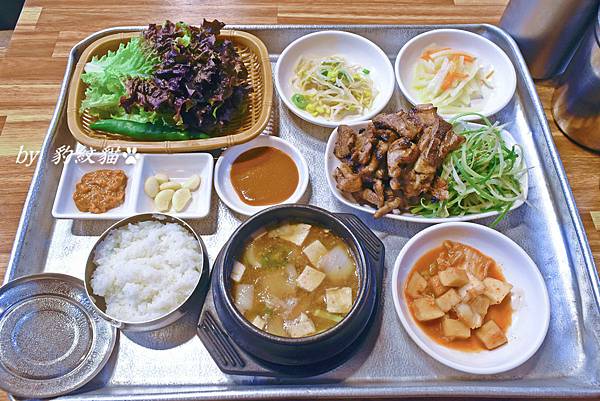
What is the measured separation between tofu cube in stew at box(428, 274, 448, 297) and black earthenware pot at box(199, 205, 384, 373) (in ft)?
0.97

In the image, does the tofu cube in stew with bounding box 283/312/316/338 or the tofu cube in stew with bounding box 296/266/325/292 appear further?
the tofu cube in stew with bounding box 296/266/325/292

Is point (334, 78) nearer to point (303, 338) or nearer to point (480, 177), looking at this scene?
point (480, 177)

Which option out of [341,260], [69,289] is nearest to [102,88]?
[69,289]

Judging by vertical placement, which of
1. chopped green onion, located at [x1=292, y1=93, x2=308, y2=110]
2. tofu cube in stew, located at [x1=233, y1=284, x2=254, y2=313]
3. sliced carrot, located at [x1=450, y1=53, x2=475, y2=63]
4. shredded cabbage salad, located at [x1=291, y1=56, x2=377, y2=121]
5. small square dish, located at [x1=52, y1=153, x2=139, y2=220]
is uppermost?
sliced carrot, located at [x1=450, y1=53, x2=475, y2=63]

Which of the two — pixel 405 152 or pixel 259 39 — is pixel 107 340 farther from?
pixel 259 39

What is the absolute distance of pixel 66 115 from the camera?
277 centimetres

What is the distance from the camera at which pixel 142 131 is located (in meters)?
2.67

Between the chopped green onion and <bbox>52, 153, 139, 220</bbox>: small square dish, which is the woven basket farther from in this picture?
the chopped green onion

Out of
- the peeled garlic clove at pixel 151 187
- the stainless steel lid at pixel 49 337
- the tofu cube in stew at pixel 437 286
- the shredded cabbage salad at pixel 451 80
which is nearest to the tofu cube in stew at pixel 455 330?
the tofu cube in stew at pixel 437 286

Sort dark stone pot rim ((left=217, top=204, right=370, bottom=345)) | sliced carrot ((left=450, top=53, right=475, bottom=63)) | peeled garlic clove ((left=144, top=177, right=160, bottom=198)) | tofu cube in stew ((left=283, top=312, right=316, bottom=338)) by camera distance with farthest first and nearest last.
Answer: sliced carrot ((left=450, top=53, right=475, bottom=63))
peeled garlic clove ((left=144, top=177, right=160, bottom=198))
tofu cube in stew ((left=283, top=312, right=316, bottom=338))
dark stone pot rim ((left=217, top=204, right=370, bottom=345))

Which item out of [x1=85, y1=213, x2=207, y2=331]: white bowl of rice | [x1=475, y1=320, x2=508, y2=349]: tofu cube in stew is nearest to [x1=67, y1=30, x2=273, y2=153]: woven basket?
[x1=85, y1=213, x2=207, y2=331]: white bowl of rice

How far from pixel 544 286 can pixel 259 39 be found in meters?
2.26

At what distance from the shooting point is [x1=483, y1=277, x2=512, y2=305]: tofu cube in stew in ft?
7.05

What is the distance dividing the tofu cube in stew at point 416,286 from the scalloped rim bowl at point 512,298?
0.03 metres
